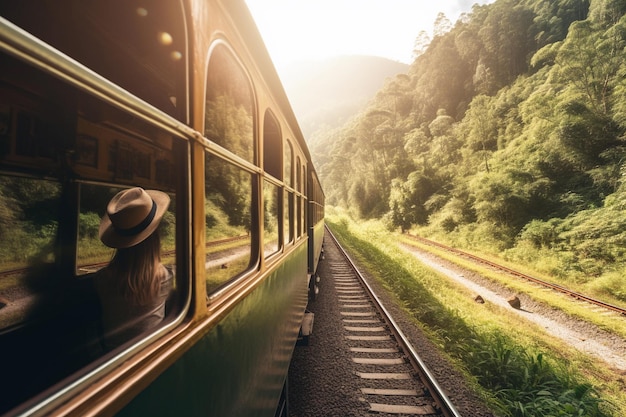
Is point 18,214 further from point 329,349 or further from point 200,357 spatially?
point 329,349

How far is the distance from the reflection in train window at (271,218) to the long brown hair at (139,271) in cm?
107

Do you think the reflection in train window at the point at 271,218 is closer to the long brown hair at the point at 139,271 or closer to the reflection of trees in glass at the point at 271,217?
the reflection of trees in glass at the point at 271,217

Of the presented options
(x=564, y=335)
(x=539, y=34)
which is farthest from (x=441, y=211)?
(x=539, y=34)

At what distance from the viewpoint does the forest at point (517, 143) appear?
655 inches

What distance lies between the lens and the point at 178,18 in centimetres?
118

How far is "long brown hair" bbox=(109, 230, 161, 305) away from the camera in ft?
4.14

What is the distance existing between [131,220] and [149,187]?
1341mm

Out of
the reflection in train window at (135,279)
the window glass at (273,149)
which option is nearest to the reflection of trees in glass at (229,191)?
the reflection in train window at (135,279)

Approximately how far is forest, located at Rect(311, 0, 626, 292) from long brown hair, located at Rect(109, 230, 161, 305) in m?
15.0

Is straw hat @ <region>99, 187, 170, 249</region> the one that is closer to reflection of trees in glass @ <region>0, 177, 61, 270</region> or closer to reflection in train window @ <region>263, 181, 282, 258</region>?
reflection in train window @ <region>263, 181, 282, 258</region>

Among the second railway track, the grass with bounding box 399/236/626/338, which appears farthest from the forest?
the second railway track

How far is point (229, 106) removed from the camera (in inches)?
75.2

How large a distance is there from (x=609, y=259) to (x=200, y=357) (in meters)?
17.7

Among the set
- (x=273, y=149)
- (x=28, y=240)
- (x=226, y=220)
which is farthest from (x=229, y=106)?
(x=28, y=240)
